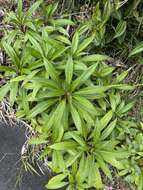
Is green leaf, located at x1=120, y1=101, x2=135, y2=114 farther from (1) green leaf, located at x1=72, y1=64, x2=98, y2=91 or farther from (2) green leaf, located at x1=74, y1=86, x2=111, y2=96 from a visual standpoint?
(1) green leaf, located at x1=72, y1=64, x2=98, y2=91

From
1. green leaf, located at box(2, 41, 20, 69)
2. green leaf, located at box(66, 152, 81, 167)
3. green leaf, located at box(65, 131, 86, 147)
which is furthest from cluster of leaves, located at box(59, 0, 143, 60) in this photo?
green leaf, located at box(66, 152, 81, 167)

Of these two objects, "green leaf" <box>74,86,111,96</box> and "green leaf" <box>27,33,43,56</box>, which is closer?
"green leaf" <box>74,86,111,96</box>

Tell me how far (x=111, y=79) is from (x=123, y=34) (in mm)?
330

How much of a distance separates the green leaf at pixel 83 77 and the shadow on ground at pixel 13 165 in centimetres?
58

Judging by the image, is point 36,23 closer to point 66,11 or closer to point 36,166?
point 66,11

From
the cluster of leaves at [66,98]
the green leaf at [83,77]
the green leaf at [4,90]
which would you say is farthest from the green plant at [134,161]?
the green leaf at [4,90]

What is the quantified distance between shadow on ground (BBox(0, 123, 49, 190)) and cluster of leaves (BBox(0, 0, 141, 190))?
142 mm

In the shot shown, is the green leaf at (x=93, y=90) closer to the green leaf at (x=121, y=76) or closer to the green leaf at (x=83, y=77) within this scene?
the green leaf at (x=83, y=77)

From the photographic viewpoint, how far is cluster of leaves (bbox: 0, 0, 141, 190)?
7.59ft

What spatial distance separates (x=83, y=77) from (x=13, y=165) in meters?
0.79

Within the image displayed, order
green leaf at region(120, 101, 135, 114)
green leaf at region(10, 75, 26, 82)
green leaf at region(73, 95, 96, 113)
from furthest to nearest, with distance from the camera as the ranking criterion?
1. green leaf at region(120, 101, 135, 114)
2. green leaf at region(10, 75, 26, 82)
3. green leaf at region(73, 95, 96, 113)

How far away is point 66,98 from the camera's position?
2.31 metres

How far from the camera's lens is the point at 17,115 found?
2490 millimetres

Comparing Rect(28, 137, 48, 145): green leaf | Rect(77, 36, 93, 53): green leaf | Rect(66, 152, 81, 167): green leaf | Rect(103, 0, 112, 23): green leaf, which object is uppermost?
Rect(103, 0, 112, 23): green leaf
